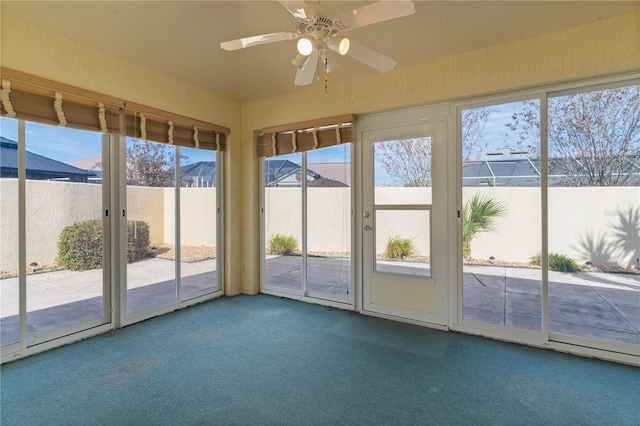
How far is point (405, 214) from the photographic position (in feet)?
10.5

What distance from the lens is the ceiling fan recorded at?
1.55m

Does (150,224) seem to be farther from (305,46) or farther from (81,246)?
(305,46)

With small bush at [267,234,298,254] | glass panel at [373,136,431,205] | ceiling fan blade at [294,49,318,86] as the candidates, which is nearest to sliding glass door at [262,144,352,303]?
small bush at [267,234,298,254]

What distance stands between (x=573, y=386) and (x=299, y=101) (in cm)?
354

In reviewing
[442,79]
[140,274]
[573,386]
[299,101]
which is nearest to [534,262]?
[573,386]

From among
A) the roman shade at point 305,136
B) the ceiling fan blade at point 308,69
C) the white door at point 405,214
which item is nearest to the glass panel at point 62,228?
the roman shade at point 305,136

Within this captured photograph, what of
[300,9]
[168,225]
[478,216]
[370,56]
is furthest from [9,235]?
[478,216]

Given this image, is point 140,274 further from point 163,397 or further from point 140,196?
point 163,397

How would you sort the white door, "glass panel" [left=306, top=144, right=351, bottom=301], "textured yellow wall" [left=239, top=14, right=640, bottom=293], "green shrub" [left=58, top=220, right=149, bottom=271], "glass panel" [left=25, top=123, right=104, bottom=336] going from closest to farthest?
"textured yellow wall" [left=239, top=14, right=640, bottom=293] → "glass panel" [left=25, top=123, right=104, bottom=336] → "green shrub" [left=58, top=220, right=149, bottom=271] → the white door → "glass panel" [left=306, top=144, right=351, bottom=301]

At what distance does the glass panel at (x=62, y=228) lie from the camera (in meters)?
2.50

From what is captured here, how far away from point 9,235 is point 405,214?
3.37 metres

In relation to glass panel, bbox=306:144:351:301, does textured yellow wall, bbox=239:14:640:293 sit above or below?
above

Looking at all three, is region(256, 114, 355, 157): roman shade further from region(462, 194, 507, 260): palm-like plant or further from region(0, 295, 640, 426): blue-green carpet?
region(0, 295, 640, 426): blue-green carpet

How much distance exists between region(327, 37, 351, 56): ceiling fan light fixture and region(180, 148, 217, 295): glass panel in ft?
7.80
